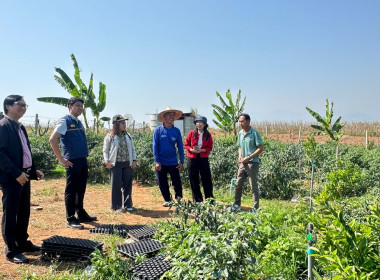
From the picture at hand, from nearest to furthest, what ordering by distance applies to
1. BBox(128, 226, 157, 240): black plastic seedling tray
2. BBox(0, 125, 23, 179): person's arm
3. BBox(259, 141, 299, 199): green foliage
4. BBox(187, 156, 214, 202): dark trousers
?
BBox(0, 125, 23, 179): person's arm < BBox(128, 226, 157, 240): black plastic seedling tray < BBox(187, 156, 214, 202): dark trousers < BBox(259, 141, 299, 199): green foliage

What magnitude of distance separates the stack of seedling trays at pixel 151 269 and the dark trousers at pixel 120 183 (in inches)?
125

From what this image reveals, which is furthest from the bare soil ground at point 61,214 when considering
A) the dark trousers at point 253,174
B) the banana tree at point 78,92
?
the banana tree at point 78,92

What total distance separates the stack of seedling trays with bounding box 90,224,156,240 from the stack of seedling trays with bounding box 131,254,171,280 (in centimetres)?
102

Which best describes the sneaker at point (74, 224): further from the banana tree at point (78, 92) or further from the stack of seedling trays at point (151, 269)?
the banana tree at point (78, 92)

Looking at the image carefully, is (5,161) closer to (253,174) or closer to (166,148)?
(166,148)

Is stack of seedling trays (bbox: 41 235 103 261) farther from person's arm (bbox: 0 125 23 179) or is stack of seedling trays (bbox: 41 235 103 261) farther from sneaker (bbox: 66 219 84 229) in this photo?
sneaker (bbox: 66 219 84 229)

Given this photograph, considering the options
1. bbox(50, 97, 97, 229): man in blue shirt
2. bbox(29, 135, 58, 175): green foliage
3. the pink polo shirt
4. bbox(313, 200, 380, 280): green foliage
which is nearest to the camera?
bbox(313, 200, 380, 280): green foliage

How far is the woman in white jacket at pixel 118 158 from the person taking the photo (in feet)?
20.4

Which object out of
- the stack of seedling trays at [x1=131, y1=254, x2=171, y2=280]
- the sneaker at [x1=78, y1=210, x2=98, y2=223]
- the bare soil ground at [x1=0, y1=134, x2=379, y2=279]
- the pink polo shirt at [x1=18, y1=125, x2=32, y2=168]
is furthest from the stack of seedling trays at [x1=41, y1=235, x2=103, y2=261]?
the sneaker at [x1=78, y1=210, x2=98, y2=223]

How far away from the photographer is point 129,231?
4.56 metres

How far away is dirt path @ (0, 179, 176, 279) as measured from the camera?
3.68m

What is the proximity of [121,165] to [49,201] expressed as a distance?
2176 mm

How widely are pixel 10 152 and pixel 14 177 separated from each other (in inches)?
11.5

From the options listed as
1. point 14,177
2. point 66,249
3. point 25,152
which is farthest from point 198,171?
point 14,177
